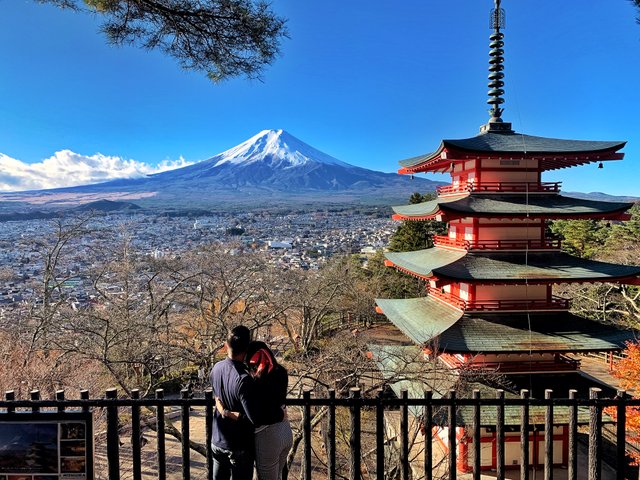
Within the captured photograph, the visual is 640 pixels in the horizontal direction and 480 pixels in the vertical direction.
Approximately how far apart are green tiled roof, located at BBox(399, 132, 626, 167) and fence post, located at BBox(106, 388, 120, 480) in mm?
7367

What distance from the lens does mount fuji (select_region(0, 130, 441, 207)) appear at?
8712 cm

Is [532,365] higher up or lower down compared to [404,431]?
lower down

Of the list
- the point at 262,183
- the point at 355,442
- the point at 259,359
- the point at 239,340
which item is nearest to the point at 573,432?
the point at 355,442

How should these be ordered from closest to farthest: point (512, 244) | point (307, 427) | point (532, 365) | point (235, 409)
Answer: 1. point (235, 409)
2. point (307, 427)
3. point (532, 365)
4. point (512, 244)

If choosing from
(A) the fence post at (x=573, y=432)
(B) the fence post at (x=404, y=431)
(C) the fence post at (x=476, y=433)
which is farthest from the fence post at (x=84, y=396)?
(A) the fence post at (x=573, y=432)

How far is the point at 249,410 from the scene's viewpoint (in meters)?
2.30

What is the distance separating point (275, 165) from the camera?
115m

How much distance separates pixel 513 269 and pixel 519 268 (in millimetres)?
145

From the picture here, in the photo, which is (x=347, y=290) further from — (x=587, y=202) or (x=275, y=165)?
(x=275, y=165)

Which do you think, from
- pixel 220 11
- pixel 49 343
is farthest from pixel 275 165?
pixel 220 11

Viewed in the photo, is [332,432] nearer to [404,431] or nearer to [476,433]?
[404,431]

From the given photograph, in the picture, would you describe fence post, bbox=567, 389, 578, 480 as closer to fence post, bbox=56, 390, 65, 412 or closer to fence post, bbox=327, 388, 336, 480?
fence post, bbox=327, 388, 336, 480

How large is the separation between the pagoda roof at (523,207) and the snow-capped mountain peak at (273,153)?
104433mm

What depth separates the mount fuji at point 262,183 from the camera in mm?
87125
